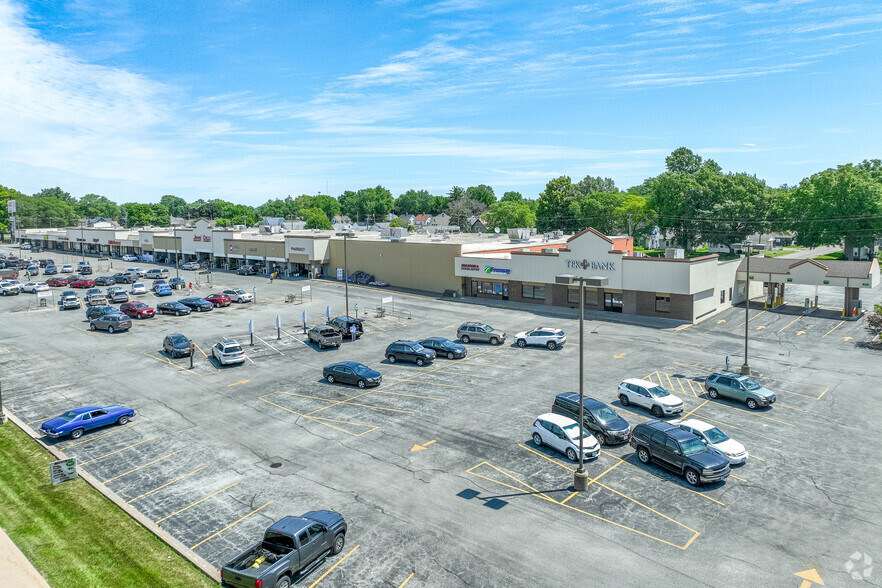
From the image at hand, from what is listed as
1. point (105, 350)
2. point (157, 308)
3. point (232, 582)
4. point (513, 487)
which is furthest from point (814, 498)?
point (157, 308)

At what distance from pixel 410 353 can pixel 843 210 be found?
79.6 metres

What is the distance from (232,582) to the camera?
1571cm

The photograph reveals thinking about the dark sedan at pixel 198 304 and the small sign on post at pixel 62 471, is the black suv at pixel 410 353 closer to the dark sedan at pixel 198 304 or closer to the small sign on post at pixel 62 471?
the small sign on post at pixel 62 471

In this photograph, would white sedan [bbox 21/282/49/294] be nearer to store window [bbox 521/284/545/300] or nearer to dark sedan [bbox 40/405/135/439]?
dark sedan [bbox 40/405/135/439]

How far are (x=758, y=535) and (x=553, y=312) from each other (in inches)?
1588

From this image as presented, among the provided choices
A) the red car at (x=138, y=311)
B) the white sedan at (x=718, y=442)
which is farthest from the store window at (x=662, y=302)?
the red car at (x=138, y=311)

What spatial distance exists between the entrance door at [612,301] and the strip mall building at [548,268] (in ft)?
0.34

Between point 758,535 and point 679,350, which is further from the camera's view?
point 679,350

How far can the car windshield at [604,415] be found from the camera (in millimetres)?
26383

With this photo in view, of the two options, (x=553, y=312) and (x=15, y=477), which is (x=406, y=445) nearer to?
(x=15, y=477)

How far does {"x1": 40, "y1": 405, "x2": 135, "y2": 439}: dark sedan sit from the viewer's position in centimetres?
2725

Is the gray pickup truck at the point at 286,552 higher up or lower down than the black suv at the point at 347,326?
lower down

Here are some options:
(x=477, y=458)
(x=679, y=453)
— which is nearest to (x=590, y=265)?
(x=679, y=453)

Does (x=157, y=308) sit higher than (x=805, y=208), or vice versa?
(x=805, y=208)
